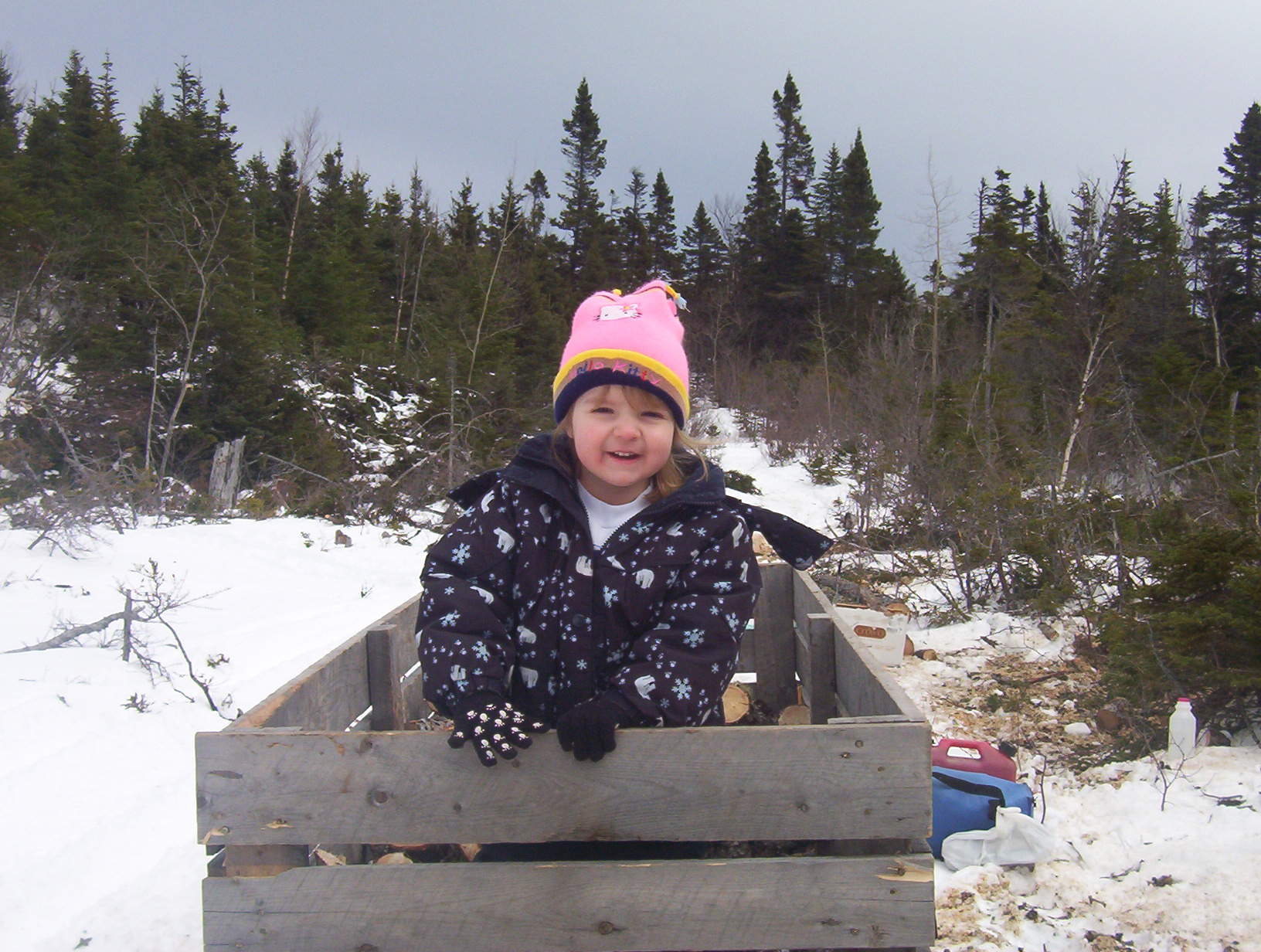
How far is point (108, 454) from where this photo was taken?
562 inches

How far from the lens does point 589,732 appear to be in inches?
66.8

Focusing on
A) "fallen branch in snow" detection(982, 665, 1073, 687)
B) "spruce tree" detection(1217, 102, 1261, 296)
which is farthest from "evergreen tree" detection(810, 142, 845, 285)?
"fallen branch in snow" detection(982, 665, 1073, 687)

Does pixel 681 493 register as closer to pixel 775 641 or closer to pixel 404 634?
pixel 404 634

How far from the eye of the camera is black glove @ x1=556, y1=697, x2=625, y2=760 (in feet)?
5.56

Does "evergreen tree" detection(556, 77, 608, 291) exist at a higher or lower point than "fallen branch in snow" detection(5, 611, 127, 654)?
higher

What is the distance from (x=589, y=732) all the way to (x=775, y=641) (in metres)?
2.10

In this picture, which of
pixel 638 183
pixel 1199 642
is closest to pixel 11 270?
pixel 1199 642

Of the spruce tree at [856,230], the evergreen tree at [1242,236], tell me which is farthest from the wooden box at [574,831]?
the spruce tree at [856,230]

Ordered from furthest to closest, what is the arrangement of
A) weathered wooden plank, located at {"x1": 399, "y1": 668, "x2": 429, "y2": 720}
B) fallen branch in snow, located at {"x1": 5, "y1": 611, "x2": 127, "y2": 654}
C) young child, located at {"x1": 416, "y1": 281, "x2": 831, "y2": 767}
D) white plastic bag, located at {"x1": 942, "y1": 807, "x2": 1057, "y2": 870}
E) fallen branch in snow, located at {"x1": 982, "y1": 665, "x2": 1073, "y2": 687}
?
fallen branch in snow, located at {"x1": 982, "y1": 665, "x2": 1073, "y2": 687} → fallen branch in snow, located at {"x1": 5, "y1": 611, "x2": 127, "y2": 654} → white plastic bag, located at {"x1": 942, "y1": 807, "x2": 1057, "y2": 870} → weathered wooden plank, located at {"x1": 399, "y1": 668, "x2": 429, "y2": 720} → young child, located at {"x1": 416, "y1": 281, "x2": 831, "y2": 767}

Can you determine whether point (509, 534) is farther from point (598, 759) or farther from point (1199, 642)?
point (1199, 642)

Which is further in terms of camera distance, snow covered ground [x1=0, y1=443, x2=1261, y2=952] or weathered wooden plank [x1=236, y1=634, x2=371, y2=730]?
snow covered ground [x1=0, y1=443, x2=1261, y2=952]

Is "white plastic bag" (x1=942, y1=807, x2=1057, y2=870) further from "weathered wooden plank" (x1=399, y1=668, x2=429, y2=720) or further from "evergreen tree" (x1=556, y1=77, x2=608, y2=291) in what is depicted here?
"evergreen tree" (x1=556, y1=77, x2=608, y2=291)

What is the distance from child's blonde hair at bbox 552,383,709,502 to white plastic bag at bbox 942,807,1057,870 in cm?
198

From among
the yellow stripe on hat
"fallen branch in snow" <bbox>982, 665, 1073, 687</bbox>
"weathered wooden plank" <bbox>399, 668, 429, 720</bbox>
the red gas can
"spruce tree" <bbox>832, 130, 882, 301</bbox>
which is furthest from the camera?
"spruce tree" <bbox>832, 130, 882, 301</bbox>
